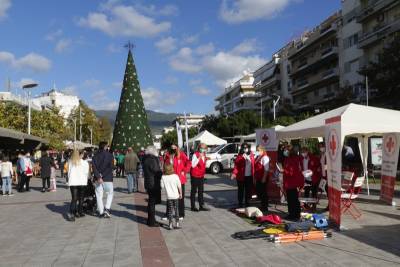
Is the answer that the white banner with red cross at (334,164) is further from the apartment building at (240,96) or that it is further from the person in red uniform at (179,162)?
the apartment building at (240,96)

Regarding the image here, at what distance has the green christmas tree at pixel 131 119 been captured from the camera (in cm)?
3048

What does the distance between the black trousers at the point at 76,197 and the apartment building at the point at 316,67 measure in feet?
148

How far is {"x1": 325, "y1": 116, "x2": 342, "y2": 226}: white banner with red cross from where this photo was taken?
373 inches

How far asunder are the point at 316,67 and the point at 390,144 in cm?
5134

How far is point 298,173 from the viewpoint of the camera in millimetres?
10609

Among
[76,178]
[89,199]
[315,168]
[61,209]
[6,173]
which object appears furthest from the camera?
[6,173]

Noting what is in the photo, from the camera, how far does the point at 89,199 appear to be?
41.9 feet

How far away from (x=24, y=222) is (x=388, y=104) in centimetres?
3302

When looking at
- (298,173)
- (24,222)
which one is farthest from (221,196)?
(24,222)

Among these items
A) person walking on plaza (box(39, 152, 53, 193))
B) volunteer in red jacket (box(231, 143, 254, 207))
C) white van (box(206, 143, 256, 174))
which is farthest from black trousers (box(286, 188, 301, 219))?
white van (box(206, 143, 256, 174))

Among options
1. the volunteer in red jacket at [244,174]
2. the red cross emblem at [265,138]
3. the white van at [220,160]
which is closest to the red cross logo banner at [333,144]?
the volunteer in red jacket at [244,174]

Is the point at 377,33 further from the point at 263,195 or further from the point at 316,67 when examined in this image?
the point at 263,195

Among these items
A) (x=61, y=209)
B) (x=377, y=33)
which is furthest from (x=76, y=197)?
(x=377, y=33)

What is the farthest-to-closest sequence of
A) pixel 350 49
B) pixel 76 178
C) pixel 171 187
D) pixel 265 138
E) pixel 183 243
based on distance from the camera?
pixel 350 49, pixel 265 138, pixel 76 178, pixel 171 187, pixel 183 243
